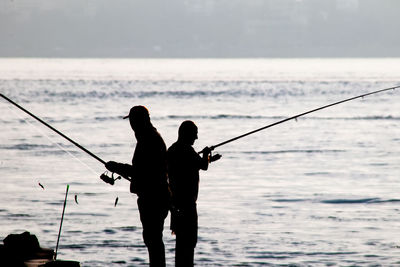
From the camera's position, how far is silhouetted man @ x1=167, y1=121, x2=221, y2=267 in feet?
20.8

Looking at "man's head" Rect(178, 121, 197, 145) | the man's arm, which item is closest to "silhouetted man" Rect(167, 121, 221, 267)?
"man's head" Rect(178, 121, 197, 145)

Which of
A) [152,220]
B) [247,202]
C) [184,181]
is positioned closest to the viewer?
[152,220]

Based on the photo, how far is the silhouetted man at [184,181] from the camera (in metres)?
6.35

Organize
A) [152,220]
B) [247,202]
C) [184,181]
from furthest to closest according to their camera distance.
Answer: [247,202] < [184,181] < [152,220]

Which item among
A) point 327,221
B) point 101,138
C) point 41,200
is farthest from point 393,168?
point 101,138

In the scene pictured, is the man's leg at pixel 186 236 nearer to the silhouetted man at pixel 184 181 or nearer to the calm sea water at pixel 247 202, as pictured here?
the silhouetted man at pixel 184 181

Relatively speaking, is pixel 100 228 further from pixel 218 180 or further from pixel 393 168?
pixel 393 168

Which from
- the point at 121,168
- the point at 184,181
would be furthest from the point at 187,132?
the point at 121,168

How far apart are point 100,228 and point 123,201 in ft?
8.27

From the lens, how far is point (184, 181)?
6.39 m

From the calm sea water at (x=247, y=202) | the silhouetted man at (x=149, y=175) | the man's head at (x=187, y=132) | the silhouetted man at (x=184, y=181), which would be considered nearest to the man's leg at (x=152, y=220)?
the silhouetted man at (x=149, y=175)

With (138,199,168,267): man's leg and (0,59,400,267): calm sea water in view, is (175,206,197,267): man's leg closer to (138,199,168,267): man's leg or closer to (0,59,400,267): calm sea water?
(138,199,168,267): man's leg

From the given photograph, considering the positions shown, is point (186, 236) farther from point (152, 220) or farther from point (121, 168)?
point (121, 168)

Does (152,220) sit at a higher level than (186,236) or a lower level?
higher
